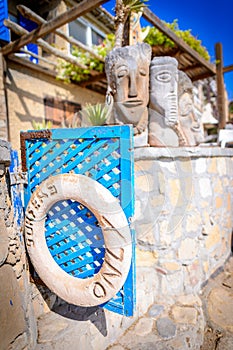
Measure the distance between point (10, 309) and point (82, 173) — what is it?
80cm

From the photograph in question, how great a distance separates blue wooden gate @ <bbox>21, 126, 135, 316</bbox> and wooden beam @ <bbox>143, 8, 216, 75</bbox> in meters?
2.68

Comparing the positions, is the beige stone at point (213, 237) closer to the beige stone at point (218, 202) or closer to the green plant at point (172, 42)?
the beige stone at point (218, 202)

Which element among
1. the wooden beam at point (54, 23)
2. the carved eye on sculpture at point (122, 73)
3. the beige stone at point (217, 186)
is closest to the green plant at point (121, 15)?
the wooden beam at point (54, 23)

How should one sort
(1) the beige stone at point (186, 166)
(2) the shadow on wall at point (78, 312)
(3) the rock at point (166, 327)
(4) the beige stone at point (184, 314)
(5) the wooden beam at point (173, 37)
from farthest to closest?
(5) the wooden beam at point (173, 37), (1) the beige stone at point (186, 166), (4) the beige stone at point (184, 314), (3) the rock at point (166, 327), (2) the shadow on wall at point (78, 312)

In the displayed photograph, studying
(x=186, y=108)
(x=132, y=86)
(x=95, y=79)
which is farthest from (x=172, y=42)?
(x=132, y=86)

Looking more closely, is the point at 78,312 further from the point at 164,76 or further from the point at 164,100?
the point at 164,76

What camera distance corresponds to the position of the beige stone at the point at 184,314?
1.90 m

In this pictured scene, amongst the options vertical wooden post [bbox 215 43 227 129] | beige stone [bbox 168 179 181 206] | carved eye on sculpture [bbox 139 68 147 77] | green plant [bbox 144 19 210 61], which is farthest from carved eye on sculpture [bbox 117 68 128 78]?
vertical wooden post [bbox 215 43 227 129]

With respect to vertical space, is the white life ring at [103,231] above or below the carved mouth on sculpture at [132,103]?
below

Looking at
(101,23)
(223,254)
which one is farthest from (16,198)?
(101,23)

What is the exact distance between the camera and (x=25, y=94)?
4660 mm

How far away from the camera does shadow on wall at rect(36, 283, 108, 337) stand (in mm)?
1624

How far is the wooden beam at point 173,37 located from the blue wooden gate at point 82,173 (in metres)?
2.68

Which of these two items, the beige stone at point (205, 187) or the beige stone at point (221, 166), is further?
the beige stone at point (221, 166)
